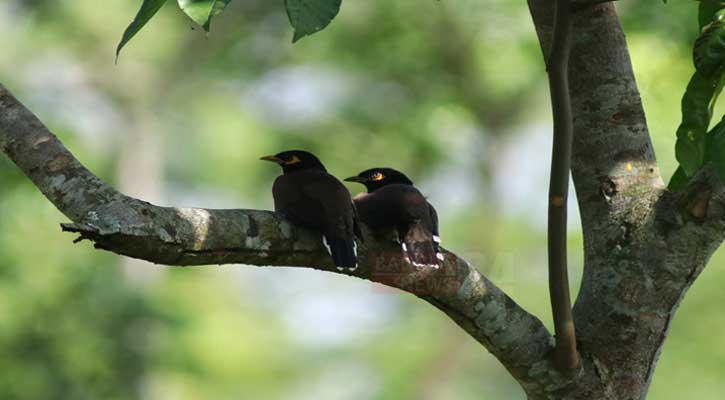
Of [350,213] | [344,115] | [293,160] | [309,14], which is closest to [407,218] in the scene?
[350,213]

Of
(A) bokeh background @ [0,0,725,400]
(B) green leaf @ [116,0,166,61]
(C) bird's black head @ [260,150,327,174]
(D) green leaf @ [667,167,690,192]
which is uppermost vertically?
(A) bokeh background @ [0,0,725,400]

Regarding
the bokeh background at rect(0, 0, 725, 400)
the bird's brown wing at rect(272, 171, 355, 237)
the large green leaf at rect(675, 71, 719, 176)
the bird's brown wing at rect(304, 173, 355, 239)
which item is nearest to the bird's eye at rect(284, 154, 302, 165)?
the bird's brown wing at rect(272, 171, 355, 237)

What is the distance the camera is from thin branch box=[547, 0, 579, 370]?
12.4ft

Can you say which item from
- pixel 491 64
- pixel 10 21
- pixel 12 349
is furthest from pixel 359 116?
pixel 12 349

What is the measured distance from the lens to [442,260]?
4227 mm

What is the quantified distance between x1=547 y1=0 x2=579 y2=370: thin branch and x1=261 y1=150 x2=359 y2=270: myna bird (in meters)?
0.68

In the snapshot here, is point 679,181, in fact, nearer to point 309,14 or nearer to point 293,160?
point 309,14

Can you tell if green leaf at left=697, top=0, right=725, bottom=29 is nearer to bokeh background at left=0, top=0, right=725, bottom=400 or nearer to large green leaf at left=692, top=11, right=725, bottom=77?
large green leaf at left=692, top=11, right=725, bottom=77

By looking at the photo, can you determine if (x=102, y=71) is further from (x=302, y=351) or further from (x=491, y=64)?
(x=302, y=351)

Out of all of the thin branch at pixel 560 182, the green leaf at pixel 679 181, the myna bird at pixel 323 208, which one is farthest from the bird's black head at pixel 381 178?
the thin branch at pixel 560 182

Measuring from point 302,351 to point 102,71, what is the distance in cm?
995

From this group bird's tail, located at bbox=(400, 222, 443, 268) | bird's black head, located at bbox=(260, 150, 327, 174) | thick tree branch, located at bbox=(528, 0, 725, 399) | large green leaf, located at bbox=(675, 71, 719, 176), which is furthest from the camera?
bird's black head, located at bbox=(260, 150, 327, 174)

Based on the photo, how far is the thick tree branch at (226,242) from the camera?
11.3ft

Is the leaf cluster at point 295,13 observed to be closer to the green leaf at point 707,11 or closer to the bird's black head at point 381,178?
the green leaf at point 707,11
